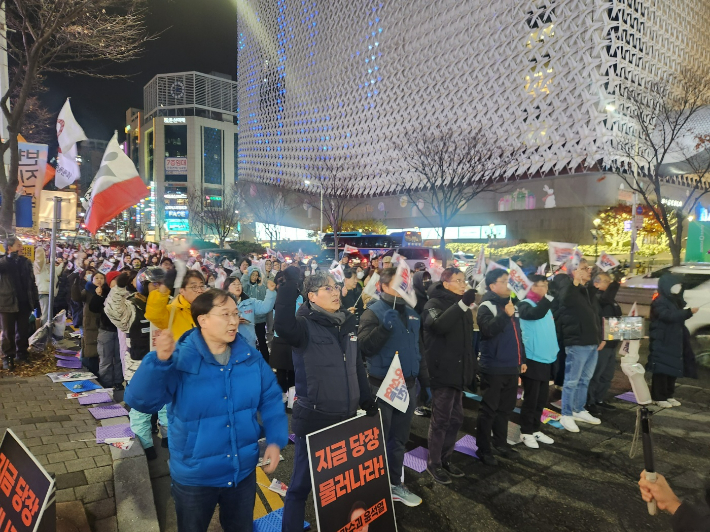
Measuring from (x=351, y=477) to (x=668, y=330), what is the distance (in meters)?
5.70

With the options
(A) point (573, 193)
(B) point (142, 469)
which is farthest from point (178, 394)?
(A) point (573, 193)

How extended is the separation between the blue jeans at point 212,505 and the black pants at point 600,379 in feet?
17.7

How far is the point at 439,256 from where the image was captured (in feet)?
75.7

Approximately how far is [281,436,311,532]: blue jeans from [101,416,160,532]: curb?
1.05 metres

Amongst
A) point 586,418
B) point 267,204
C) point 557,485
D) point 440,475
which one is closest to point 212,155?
point 267,204

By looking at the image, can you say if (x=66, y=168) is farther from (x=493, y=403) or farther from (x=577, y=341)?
(x=577, y=341)

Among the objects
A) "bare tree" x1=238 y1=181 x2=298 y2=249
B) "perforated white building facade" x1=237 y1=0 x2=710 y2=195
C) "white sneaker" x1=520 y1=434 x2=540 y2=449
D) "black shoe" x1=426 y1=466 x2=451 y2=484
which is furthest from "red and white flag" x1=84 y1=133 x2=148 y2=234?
"bare tree" x1=238 y1=181 x2=298 y2=249

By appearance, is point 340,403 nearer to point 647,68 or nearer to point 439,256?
point 439,256

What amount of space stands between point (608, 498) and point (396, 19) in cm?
6696

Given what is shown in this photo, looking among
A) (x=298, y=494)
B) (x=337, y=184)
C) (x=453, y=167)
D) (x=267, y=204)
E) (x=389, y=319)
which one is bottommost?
(x=298, y=494)

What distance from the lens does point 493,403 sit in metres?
4.60

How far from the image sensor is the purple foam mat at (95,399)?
586 centimetres

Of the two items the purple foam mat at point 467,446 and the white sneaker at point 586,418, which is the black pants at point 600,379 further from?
the purple foam mat at point 467,446

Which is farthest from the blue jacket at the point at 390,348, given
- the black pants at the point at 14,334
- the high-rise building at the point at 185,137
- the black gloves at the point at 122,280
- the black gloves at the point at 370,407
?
the high-rise building at the point at 185,137
